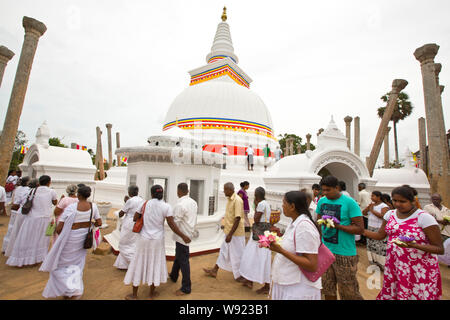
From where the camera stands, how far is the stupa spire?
23922mm

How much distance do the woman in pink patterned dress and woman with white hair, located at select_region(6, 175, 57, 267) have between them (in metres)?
6.67

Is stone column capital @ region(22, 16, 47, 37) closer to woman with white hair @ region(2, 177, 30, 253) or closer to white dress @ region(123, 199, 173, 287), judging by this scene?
woman with white hair @ region(2, 177, 30, 253)

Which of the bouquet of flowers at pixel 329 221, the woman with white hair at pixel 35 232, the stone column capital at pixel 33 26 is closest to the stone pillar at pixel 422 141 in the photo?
the bouquet of flowers at pixel 329 221

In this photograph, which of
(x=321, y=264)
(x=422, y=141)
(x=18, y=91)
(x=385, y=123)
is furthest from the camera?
(x=422, y=141)

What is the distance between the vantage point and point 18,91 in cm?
998

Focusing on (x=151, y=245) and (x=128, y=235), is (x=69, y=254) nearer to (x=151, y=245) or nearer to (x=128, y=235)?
(x=151, y=245)

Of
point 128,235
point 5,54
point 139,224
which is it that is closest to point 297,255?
point 139,224

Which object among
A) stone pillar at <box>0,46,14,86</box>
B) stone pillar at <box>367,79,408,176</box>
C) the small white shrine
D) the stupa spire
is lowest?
the small white shrine

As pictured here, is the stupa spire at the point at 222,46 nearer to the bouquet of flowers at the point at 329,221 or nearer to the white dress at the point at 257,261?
the white dress at the point at 257,261

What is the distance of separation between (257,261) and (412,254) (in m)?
2.37

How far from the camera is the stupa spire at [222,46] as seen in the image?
2392cm

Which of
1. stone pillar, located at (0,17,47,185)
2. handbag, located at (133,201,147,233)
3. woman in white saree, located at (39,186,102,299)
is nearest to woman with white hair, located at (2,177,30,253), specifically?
woman in white saree, located at (39,186,102,299)
